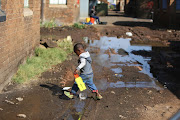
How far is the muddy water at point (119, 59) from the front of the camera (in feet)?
25.2

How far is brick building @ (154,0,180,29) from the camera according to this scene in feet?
74.4

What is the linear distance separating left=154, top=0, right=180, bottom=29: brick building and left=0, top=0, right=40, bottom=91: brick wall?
15.6 meters

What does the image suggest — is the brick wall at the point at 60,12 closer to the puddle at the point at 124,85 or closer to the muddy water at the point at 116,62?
the muddy water at the point at 116,62

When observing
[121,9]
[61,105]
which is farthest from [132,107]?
[121,9]

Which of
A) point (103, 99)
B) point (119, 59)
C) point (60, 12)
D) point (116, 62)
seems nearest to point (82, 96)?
point (103, 99)

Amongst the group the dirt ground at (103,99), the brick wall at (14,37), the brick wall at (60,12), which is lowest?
the dirt ground at (103,99)

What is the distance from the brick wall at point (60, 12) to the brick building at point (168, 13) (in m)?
7.85

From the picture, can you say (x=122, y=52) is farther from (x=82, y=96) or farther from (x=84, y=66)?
(x=84, y=66)

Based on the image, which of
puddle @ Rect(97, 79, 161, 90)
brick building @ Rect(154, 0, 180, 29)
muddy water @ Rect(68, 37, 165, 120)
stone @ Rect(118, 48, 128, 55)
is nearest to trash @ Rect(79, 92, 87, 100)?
muddy water @ Rect(68, 37, 165, 120)

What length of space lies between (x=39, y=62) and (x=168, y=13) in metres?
17.6

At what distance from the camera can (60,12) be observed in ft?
71.4

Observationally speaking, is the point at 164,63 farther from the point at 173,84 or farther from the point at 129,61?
the point at 173,84

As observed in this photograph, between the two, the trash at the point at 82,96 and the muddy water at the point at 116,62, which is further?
the muddy water at the point at 116,62

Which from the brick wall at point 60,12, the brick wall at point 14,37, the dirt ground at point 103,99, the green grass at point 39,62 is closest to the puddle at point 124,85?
the dirt ground at point 103,99
